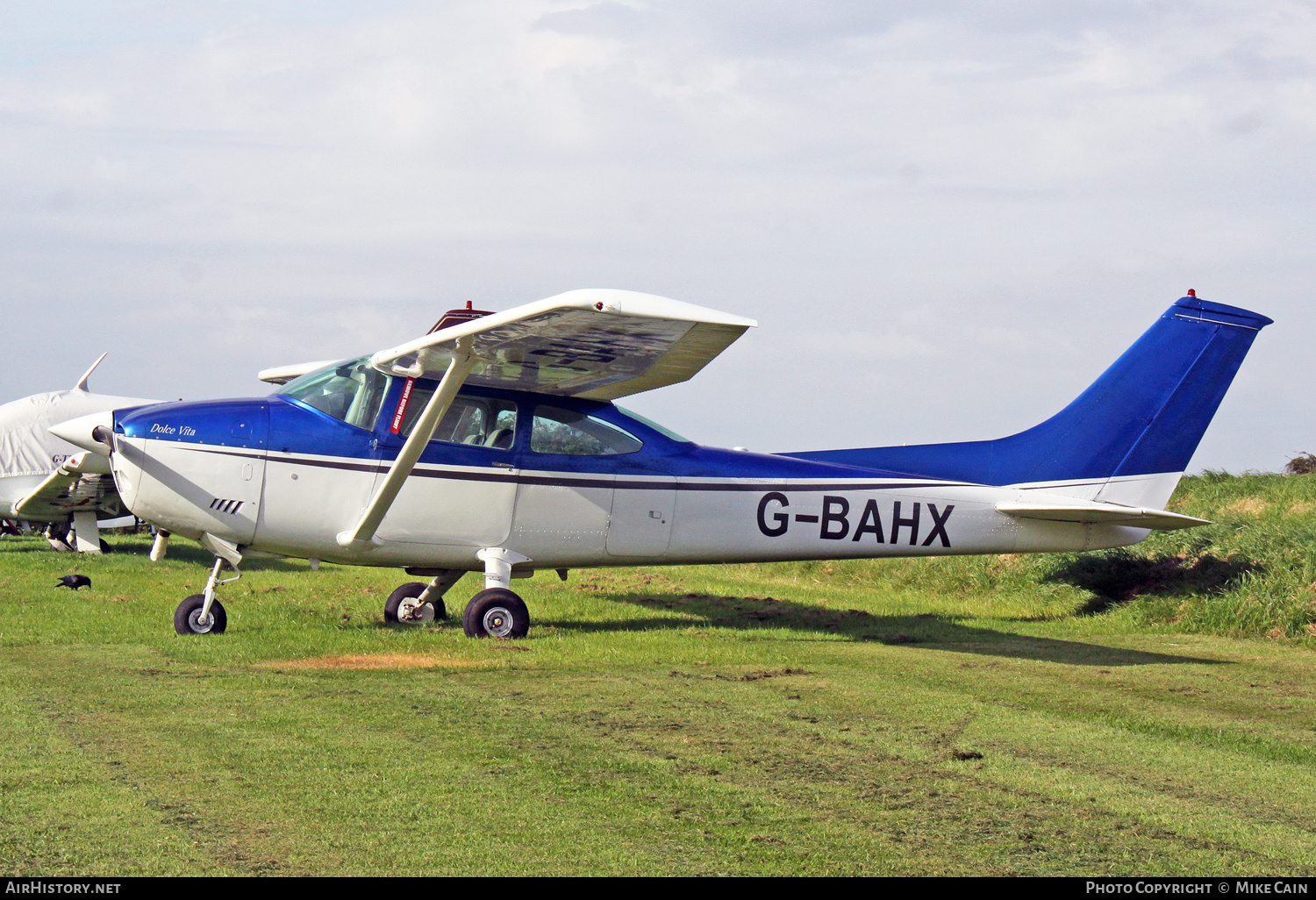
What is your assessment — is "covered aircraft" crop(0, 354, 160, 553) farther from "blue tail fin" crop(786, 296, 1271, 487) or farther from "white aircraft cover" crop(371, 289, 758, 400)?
"blue tail fin" crop(786, 296, 1271, 487)

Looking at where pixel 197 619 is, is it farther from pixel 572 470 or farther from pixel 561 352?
pixel 561 352

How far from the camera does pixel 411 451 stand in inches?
398

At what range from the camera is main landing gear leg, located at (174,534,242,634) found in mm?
10609

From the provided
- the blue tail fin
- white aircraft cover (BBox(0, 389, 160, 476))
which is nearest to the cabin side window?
the blue tail fin

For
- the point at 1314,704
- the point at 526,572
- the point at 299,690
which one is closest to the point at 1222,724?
the point at 1314,704

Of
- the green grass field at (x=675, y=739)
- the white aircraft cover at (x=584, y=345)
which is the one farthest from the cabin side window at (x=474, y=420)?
the green grass field at (x=675, y=739)

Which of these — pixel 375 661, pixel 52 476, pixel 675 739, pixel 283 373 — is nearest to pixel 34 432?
pixel 52 476

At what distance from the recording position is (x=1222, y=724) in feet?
24.3

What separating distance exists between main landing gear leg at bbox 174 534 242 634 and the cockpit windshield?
149 centimetres

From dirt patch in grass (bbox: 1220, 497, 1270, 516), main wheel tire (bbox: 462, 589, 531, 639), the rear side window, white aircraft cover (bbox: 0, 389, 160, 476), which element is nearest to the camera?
main wheel tire (bbox: 462, 589, 531, 639)

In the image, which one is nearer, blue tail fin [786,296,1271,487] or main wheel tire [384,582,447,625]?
main wheel tire [384,582,447,625]

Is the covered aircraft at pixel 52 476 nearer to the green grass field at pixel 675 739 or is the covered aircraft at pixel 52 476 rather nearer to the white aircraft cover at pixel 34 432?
the white aircraft cover at pixel 34 432

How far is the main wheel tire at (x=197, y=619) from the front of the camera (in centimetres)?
1061
